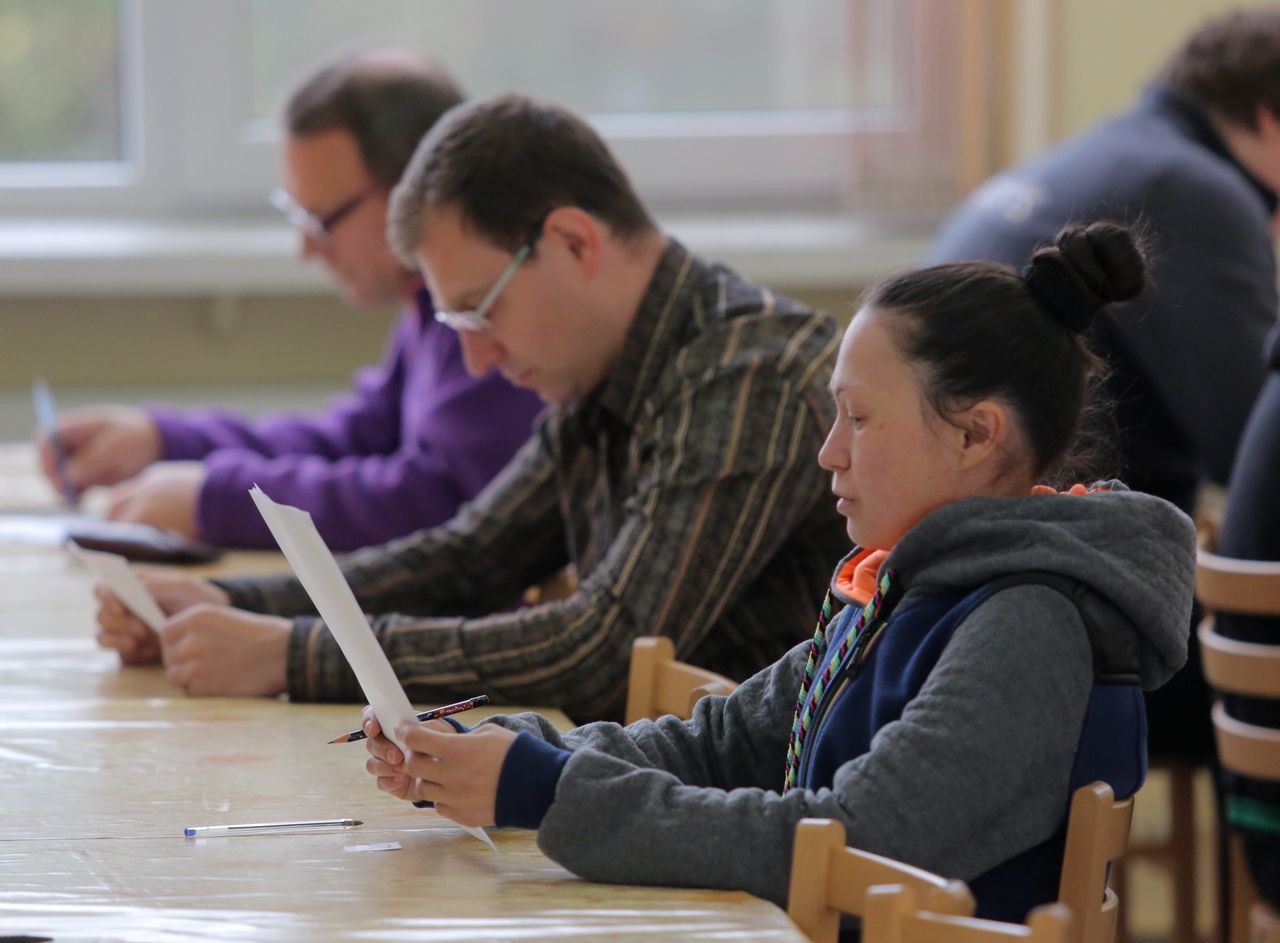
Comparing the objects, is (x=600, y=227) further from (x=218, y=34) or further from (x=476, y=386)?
(x=218, y=34)

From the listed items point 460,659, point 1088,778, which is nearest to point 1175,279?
point 460,659

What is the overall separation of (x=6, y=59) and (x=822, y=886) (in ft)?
10.3

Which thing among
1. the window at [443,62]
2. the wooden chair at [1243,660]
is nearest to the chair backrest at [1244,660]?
the wooden chair at [1243,660]

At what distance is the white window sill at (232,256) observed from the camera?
128 inches

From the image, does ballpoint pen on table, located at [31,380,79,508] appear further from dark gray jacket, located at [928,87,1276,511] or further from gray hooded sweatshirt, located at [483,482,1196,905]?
gray hooded sweatshirt, located at [483,482,1196,905]

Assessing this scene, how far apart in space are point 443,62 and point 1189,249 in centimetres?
180

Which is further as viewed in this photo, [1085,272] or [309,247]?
[309,247]

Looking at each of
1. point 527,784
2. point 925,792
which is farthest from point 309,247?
point 925,792

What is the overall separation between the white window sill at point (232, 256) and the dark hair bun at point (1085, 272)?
207 centimetres

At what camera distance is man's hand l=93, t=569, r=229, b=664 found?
1729mm

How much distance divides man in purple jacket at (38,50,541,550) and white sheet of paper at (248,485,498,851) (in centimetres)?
109

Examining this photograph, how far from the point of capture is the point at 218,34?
3496mm

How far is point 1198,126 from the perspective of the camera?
252 cm

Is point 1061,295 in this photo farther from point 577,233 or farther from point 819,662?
point 577,233
